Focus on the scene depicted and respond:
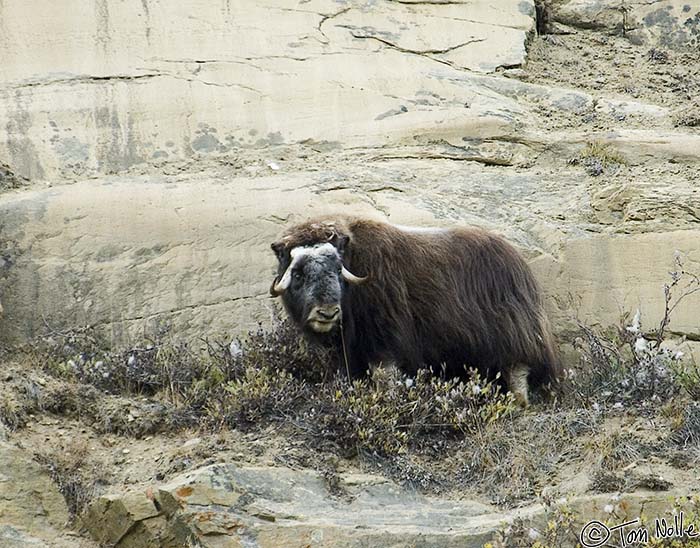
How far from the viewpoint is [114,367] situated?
27.0ft

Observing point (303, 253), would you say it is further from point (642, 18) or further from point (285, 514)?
point (642, 18)

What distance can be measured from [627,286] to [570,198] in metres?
1.00

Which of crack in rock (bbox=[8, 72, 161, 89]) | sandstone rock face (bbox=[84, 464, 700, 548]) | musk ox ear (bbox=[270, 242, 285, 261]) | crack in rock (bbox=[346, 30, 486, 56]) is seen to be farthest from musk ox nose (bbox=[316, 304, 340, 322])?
crack in rock (bbox=[346, 30, 486, 56])

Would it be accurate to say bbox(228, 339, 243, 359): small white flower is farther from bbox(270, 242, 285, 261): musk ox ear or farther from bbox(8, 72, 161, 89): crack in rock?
bbox(8, 72, 161, 89): crack in rock

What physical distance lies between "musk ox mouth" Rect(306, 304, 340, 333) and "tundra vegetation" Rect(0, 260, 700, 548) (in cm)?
34

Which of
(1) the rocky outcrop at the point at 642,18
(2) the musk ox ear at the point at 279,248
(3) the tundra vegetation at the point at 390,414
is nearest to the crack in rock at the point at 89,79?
(3) the tundra vegetation at the point at 390,414

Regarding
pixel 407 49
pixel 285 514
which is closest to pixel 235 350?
pixel 285 514

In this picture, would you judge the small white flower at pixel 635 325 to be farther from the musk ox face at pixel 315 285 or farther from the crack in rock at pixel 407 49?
the crack in rock at pixel 407 49

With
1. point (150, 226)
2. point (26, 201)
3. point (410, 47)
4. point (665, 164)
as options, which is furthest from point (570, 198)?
point (26, 201)

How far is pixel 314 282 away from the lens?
784 cm

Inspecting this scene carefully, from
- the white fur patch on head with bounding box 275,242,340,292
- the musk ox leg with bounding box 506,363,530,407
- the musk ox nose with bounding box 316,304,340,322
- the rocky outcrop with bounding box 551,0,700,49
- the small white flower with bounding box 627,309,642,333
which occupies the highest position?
the rocky outcrop with bounding box 551,0,700,49

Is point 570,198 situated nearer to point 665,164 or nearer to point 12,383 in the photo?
point 665,164

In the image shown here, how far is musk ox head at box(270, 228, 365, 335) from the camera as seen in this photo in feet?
25.5

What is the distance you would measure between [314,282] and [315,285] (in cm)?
2
